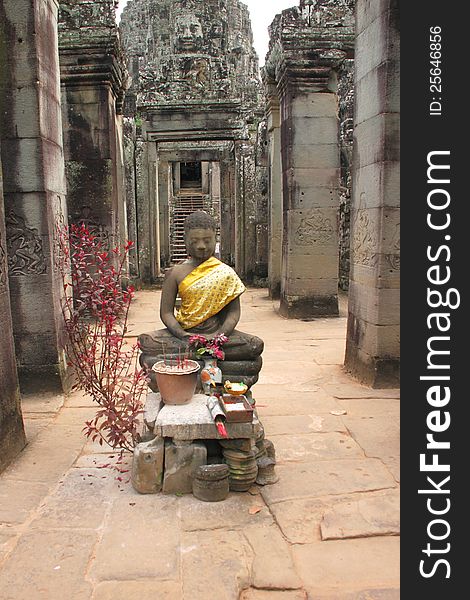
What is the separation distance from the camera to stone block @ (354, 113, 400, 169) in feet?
17.8

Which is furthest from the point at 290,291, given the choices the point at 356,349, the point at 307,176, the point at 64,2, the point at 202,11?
the point at 202,11

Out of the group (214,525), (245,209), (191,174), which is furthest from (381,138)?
(191,174)

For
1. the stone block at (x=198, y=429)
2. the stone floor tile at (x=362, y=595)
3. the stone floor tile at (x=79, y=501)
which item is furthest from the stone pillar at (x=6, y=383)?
the stone floor tile at (x=362, y=595)

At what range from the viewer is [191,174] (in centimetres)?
3544

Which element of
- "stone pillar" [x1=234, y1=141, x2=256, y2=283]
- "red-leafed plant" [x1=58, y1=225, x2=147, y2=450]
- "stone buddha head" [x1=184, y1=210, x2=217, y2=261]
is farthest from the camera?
"stone pillar" [x1=234, y1=141, x2=256, y2=283]

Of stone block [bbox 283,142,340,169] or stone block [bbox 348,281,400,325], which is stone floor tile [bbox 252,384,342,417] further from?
stone block [bbox 283,142,340,169]

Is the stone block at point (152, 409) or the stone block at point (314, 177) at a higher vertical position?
the stone block at point (314, 177)

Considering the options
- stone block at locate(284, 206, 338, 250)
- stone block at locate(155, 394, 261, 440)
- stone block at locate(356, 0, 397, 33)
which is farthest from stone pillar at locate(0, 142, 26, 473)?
stone block at locate(284, 206, 338, 250)

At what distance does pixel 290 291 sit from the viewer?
9.95 m

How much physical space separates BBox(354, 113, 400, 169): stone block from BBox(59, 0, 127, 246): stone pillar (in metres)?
5.18

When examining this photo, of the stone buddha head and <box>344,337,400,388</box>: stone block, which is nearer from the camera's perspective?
the stone buddha head

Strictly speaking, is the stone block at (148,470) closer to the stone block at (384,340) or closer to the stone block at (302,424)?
the stone block at (302,424)

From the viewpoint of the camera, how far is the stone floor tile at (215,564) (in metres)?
2.54

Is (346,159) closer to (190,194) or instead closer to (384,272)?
(384,272)
